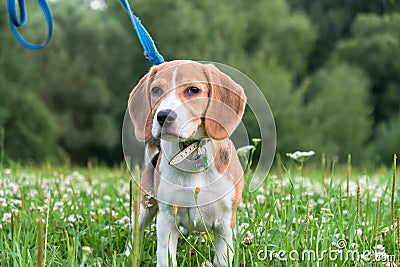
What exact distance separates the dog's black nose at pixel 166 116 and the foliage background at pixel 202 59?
16.9 m

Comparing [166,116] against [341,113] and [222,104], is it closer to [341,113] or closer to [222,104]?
[222,104]

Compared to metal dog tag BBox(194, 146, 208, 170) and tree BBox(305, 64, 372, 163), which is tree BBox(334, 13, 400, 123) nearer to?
tree BBox(305, 64, 372, 163)

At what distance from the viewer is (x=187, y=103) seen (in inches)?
91.6

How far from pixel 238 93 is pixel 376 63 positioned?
64.5 ft

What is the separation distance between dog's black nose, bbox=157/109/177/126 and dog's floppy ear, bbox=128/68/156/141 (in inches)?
12.4

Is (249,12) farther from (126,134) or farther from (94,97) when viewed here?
(126,134)

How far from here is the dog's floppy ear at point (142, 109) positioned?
2566 millimetres

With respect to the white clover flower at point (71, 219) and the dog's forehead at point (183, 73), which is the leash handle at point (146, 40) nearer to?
the dog's forehead at point (183, 73)

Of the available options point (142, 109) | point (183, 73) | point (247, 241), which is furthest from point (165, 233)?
point (183, 73)

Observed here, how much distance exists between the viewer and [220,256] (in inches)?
101

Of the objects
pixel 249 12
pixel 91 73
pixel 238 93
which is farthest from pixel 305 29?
pixel 238 93

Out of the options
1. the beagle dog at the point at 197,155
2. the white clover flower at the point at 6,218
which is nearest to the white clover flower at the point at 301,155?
the beagle dog at the point at 197,155

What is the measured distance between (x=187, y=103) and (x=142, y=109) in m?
0.35

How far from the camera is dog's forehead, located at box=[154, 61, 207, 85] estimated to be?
2.42 meters
